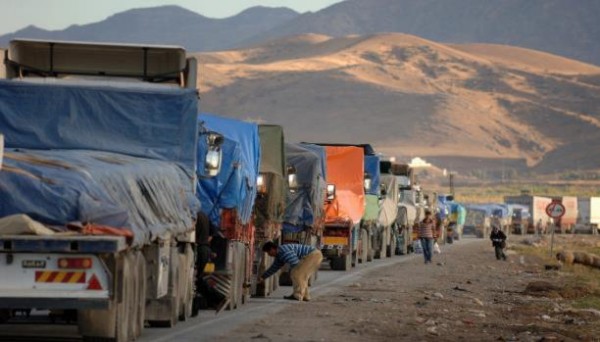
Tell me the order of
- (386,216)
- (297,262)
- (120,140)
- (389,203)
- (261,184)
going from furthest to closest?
(389,203), (386,216), (261,184), (297,262), (120,140)

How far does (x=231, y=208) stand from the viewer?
2367cm

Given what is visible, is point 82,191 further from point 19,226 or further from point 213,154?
point 213,154

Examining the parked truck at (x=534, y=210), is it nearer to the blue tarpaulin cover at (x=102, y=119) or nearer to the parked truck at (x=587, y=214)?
the parked truck at (x=587, y=214)

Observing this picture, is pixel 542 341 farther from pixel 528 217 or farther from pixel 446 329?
pixel 528 217

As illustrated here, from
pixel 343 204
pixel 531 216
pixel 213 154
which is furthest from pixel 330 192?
pixel 531 216

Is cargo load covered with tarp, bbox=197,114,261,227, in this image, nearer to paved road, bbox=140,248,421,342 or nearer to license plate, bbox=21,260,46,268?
paved road, bbox=140,248,421,342

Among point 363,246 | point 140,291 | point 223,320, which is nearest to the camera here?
point 140,291

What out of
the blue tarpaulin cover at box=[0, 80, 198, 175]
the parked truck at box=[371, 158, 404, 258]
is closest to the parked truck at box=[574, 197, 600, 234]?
the parked truck at box=[371, 158, 404, 258]

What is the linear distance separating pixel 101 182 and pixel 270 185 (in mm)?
12744

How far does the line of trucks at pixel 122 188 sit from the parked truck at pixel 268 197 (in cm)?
3

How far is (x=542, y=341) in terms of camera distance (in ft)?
64.1

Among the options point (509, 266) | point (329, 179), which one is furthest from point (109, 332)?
point (509, 266)

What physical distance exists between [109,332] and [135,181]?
1780mm

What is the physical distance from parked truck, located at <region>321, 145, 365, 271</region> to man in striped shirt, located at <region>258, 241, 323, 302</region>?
14076 millimetres
